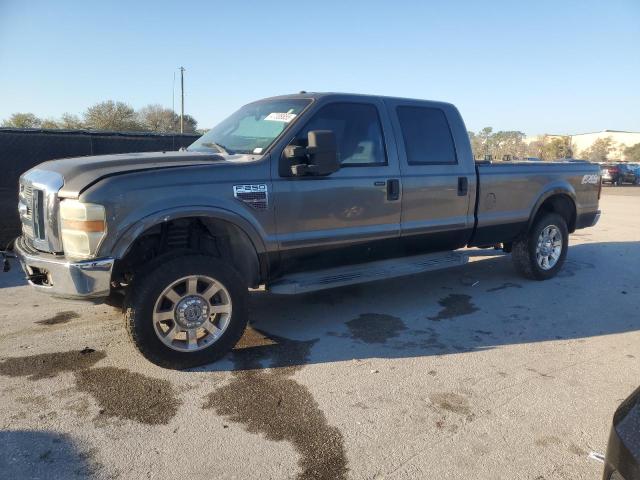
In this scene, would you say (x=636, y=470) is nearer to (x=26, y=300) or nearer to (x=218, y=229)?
(x=218, y=229)

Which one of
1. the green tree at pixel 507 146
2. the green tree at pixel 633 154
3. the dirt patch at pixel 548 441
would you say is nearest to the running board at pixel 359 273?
the dirt patch at pixel 548 441

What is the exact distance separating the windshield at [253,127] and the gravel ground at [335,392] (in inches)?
65.3

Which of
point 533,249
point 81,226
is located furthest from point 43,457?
point 533,249

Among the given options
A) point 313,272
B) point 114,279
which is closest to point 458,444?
point 313,272

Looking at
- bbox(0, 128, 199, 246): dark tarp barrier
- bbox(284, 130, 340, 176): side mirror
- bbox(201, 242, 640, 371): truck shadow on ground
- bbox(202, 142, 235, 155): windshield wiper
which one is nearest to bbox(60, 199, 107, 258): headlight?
bbox(201, 242, 640, 371): truck shadow on ground

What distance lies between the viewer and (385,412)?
125 inches

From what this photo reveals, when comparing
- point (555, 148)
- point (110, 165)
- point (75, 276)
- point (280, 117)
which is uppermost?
point (555, 148)

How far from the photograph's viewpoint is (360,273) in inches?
184

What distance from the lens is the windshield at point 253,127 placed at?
438cm

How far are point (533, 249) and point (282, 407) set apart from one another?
4298 mm

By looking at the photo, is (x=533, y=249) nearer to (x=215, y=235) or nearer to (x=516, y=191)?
(x=516, y=191)

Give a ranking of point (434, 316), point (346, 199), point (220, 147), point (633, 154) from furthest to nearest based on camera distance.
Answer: point (633, 154), point (434, 316), point (220, 147), point (346, 199)

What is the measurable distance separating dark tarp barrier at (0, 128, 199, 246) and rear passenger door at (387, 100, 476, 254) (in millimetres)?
5510

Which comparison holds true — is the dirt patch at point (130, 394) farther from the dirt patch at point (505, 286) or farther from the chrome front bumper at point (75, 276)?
the dirt patch at point (505, 286)
